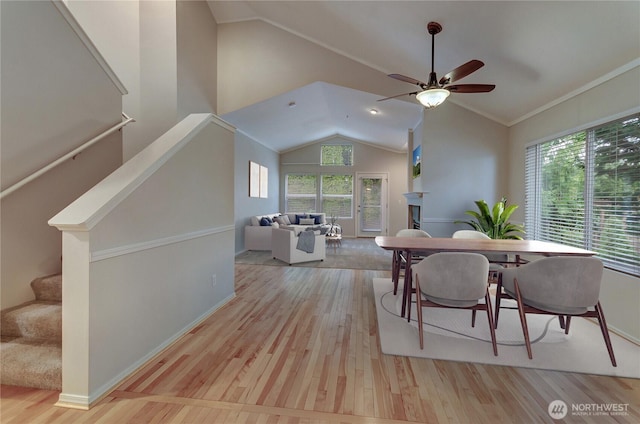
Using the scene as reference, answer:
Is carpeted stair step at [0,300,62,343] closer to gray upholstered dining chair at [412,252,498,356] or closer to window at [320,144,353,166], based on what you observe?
gray upholstered dining chair at [412,252,498,356]

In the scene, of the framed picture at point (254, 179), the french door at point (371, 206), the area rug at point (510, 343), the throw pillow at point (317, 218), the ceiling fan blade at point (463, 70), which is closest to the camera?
the area rug at point (510, 343)

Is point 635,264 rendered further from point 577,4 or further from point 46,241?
point 46,241

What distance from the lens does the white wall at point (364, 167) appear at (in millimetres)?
9422

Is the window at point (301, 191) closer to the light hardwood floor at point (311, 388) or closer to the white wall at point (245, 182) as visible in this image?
the white wall at point (245, 182)

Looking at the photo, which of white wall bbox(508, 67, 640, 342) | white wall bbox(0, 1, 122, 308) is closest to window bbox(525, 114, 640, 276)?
white wall bbox(508, 67, 640, 342)

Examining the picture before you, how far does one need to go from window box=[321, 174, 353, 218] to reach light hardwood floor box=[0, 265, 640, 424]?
7071mm

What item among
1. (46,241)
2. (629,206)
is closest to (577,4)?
(629,206)

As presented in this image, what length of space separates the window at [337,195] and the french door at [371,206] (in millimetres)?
301

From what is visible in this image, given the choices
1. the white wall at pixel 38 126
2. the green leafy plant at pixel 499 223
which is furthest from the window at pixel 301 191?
the white wall at pixel 38 126

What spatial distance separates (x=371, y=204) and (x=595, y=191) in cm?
668

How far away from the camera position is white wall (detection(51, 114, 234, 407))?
64.5 inches

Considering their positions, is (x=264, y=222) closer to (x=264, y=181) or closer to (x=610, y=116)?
(x=264, y=181)

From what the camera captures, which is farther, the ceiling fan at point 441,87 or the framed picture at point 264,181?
the framed picture at point 264,181

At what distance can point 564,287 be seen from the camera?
6.96 feet
